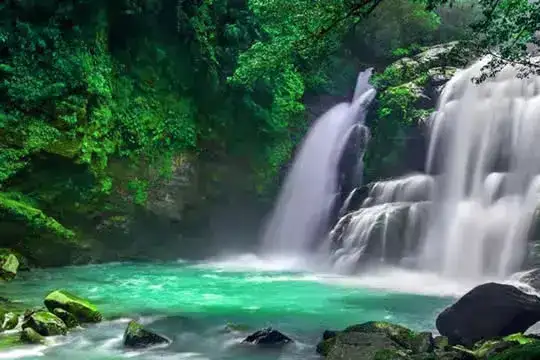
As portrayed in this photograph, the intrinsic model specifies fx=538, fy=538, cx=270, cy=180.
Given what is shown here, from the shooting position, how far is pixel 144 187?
18250 millimetres

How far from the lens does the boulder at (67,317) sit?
921 centimetres

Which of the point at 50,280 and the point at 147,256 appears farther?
the point at 147,256

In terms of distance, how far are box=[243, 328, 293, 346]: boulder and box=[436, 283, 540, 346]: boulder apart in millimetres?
2574

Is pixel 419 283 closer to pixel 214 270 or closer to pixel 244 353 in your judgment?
pixel 214 270

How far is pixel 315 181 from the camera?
69.4ft

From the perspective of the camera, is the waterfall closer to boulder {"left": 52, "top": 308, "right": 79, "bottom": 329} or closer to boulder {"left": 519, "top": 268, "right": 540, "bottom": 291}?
boulder {"left": 519, "top": 268, "right": 540, "bottom": 291}

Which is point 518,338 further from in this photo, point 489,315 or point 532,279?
point 532,279

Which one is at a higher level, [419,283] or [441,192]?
[441,192]

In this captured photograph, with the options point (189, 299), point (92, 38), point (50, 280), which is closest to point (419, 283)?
point (189, 299)

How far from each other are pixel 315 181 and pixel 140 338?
13500 mm

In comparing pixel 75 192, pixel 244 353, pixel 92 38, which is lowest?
pixel 244 353

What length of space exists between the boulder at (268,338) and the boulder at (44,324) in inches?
121

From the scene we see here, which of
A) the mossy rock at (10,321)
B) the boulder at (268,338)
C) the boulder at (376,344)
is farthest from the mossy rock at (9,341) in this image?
the boulder at (376,344)

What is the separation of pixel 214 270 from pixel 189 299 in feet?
15.2
